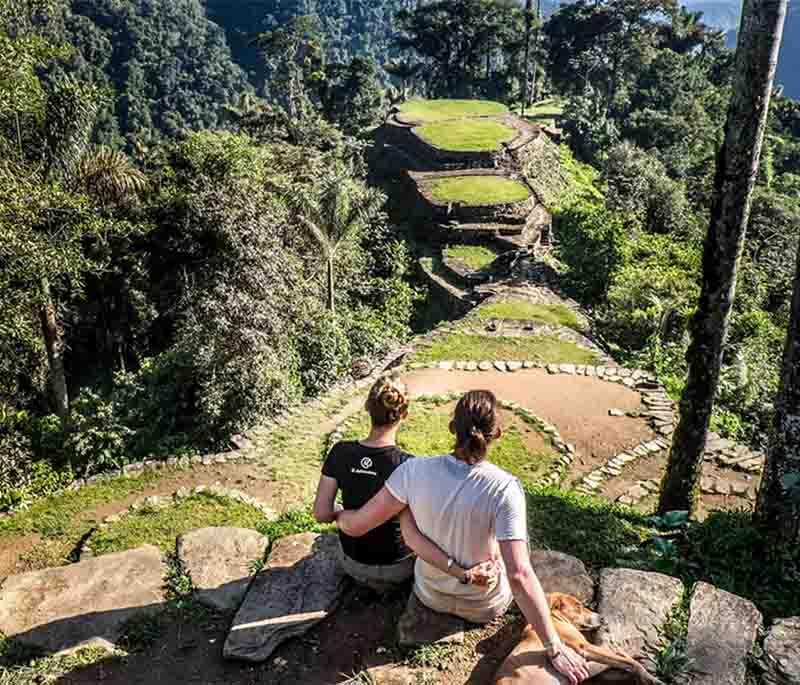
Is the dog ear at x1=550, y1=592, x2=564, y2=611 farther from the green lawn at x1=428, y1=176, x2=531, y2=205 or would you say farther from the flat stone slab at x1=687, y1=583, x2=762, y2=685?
the green lawn at x1=428, y1=176, x2=531, y2=205

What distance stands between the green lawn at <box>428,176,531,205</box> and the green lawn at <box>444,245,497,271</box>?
166 cm

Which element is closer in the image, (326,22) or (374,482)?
(374,482)

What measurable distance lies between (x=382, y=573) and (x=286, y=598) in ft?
1.85

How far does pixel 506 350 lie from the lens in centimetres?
1128

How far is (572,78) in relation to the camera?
137 ft

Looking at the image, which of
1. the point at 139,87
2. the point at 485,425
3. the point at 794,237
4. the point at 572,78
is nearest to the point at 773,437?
the point at 485,425

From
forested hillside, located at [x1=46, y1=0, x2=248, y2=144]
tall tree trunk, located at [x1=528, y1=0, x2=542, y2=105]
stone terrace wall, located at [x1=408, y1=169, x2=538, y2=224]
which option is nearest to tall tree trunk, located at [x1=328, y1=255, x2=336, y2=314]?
stone terrace wall, located at [x1=408, y1=169, x2=538, y2=224]

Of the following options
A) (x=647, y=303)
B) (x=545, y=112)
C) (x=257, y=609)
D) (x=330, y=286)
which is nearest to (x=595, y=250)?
(x=647, y=303)

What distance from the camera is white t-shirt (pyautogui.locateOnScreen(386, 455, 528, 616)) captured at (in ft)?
9.11

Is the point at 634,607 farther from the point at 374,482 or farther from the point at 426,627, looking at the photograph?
the point at 374,482

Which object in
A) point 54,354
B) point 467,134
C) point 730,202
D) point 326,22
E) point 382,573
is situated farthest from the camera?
point 326,22

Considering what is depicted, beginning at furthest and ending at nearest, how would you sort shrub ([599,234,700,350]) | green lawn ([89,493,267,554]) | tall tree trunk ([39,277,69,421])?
shrub ([599,234,700,350]) < tall tree trunk ([39,277,69,421]) < green lawn ([89,493,267,554])

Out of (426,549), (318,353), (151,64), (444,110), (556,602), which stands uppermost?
(151,64)

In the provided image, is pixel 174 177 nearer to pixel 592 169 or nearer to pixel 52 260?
pixel 52 260
